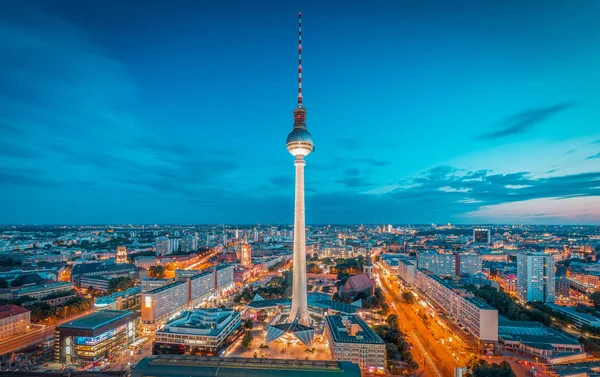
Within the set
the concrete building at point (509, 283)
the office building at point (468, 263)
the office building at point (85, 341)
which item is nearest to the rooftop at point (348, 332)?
the office building at point (85, 341)

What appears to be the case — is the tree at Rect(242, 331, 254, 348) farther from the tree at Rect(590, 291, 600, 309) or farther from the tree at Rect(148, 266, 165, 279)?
the tree at Rect(590, 291, 600, 309)

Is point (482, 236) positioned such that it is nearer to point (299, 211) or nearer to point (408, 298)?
point (408, 298)

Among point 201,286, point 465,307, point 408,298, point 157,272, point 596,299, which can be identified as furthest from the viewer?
point 157,272

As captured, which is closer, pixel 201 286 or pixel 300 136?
pixel 300 136

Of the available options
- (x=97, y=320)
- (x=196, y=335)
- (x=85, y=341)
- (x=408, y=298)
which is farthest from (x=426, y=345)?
(x=97, y=320)

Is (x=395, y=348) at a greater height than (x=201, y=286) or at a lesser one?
greater
